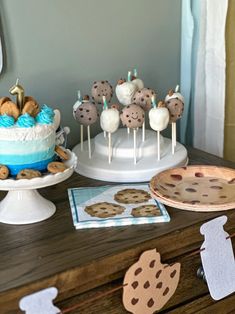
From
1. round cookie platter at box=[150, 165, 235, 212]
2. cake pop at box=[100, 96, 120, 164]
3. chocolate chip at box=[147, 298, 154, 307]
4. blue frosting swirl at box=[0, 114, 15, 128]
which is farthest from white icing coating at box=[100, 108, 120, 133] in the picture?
chocolate chip at box=[147, 298, 154, 307]

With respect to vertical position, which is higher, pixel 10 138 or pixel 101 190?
pixel 10 138

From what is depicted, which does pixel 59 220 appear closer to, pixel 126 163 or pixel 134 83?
pixel 126 163

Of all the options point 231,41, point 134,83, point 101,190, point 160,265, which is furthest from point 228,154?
point 160,265

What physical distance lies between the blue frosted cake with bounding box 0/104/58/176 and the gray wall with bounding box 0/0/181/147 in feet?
1.03

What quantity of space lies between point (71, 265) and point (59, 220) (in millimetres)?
159

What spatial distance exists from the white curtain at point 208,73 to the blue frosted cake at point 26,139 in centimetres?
60

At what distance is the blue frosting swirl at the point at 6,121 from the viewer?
0.91m

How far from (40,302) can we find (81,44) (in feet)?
2.26

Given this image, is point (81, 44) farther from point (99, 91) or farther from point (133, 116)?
point (133, 116)

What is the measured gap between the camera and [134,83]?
3.98ft

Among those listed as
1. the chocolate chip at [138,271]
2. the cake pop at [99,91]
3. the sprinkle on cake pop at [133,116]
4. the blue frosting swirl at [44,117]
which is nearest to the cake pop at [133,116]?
the sprinkle on cake pop at [133,116]

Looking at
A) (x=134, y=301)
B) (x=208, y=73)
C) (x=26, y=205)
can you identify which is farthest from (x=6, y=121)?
(x=208, y=73)

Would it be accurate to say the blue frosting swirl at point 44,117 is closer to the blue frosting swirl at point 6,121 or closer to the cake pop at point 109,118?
the blue frosting swirl at point 6,121

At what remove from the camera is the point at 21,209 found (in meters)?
0.97
